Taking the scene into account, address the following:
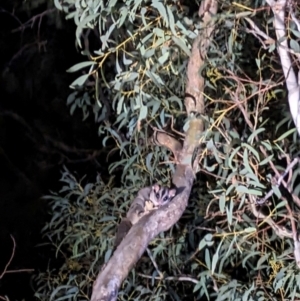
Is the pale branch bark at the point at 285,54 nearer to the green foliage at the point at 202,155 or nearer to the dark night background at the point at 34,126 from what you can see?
the green foliage at the point at 202,155

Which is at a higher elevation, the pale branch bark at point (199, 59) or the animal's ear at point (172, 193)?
the pale branch bark at point (199, 59)

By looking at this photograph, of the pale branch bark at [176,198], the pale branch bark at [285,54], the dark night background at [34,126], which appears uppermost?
the pale branch bark at [285,54]

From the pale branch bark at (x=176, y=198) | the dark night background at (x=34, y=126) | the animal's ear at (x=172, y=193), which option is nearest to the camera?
the pale branch bark at (x=176, y=198)

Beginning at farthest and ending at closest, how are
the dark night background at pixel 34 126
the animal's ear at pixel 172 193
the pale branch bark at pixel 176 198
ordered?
the dark night background at pixel 34 126 < the animal's ear at pixel 172 193 < the pale branch bark at pixel 176 198

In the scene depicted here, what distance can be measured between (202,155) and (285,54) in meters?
0.23

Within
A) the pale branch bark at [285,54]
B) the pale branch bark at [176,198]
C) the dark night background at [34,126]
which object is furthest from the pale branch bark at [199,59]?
the dark night background at [34,126]

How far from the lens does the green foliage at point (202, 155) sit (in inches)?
44.0

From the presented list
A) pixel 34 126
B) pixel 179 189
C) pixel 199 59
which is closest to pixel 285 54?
pixel 199 59

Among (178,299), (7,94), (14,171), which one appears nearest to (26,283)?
(14,171)

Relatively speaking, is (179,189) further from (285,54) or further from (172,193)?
(285,54)

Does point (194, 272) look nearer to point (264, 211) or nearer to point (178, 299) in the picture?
point (178, 299)

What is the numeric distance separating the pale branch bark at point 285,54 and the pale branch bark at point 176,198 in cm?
11

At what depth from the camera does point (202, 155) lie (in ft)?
3.79

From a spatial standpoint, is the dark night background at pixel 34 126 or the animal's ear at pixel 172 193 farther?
the dark night background at pixel 34 126
